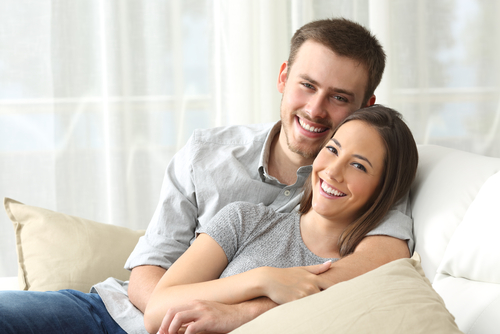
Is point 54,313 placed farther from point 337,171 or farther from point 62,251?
point 337,171

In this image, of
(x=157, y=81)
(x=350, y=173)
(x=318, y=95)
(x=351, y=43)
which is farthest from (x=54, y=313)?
(x=157, y=81)

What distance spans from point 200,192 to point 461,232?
723 mm

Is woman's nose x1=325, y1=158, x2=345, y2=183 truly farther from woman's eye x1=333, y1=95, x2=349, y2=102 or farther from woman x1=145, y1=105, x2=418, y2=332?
woman's eye x1=333, y1=95, x2=349, y2=102

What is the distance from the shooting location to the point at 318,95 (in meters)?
1.33

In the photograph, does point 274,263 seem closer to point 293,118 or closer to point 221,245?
point 221,245

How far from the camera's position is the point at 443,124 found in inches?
89.7

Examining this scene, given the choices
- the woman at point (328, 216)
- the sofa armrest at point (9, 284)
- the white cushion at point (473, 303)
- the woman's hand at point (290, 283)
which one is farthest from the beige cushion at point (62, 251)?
the white cushion at point (473, 303)

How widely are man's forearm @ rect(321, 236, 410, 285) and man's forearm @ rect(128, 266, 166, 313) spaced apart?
1.61ft

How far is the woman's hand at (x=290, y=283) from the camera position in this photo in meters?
0.89

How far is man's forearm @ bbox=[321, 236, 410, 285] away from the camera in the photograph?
956 mm

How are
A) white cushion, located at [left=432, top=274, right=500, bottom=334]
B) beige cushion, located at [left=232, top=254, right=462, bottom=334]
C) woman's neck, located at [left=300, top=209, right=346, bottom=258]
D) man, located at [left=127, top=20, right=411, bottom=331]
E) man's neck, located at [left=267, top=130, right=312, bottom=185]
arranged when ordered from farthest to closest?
man's neck, located at [left=267, top=130, right=312, bottom=185] < man, located at [left=127, top=20, right=411, bottom=331] < woman's neck, located at [left=300, top=209, right=346, bottom=258] < white cushion, located at [left=432, top=274, right=500, bottom=334] < beige cushion, located at [left=232, top=254, right=462, bottom=334]

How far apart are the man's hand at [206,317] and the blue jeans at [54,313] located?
0.31 metres

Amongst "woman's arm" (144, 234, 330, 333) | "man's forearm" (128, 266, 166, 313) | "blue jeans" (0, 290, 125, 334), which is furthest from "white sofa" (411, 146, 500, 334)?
"blue jeans" (0, 290, 125, 334)

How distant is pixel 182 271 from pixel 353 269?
38 cm
